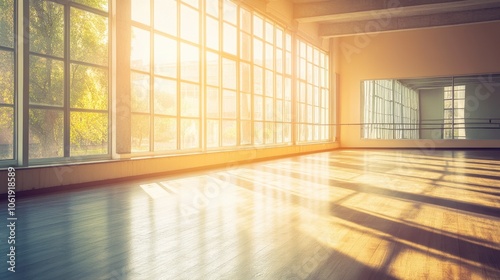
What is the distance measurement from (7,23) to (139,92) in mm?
2371

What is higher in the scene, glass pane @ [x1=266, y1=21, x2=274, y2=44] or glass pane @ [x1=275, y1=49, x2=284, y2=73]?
glass pane @ [x1=266, y1=21, x2=274, y2=44]

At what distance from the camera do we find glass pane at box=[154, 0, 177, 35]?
755cm

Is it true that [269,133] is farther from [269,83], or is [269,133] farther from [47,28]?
[47,28]

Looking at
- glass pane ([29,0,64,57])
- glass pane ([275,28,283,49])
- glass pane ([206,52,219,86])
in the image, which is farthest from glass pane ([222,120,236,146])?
glass pane ([29,0,64,57])

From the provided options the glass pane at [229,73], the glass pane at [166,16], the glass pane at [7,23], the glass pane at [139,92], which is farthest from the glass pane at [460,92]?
the glass pane at [7,23]

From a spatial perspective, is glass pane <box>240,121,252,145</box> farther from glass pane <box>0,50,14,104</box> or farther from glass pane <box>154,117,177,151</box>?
glass pane <box>0,50,14,104</box>

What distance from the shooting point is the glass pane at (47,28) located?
17.4ft

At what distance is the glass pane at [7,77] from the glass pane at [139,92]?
202 centimetres

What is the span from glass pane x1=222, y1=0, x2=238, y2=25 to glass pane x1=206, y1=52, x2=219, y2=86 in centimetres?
108

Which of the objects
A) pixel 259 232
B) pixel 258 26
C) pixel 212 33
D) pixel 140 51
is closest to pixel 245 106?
pixel 212 33

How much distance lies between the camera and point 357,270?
2.30 meters

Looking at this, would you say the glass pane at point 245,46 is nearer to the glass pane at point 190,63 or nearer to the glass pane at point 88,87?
the glass pane at point 190,63

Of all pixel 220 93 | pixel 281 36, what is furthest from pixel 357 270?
pixel 281 36

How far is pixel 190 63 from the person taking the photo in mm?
8477
